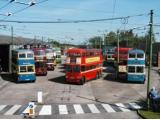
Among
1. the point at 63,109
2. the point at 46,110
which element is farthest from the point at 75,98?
the point at 46,110

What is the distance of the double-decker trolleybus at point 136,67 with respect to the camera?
53469mm

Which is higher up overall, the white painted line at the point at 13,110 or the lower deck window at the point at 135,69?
the lower deck window at the point at 135,69

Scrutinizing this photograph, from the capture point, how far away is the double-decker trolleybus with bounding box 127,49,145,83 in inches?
2105

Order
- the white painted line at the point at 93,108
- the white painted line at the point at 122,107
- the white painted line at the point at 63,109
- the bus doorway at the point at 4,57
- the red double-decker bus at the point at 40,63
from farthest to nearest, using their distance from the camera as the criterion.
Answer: the bus doorway at the point at 4,57 < the red double-decker bus at the point at 40,63 < the white painted line at the point at 122,107 < the white painted line at the point at 93,108 < the white painted line at the point at 63,109

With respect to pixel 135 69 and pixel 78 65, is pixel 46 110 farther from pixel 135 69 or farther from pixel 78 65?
pixel 135 69

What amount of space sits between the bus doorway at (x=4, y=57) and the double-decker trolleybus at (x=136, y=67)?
2504cm

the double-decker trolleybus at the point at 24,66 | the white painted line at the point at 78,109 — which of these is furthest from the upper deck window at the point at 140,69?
the white painted line at the point at 78,109

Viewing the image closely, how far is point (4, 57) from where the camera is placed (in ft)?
234

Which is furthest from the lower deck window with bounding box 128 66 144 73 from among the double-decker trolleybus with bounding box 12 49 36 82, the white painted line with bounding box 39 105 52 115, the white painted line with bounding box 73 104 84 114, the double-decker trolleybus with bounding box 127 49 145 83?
the white painted line with bounding box 39 105 52 115

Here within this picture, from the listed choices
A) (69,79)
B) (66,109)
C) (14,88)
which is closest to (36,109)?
(66,109)

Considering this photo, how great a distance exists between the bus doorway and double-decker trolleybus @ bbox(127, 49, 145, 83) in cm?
2504

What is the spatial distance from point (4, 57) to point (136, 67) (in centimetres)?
2757

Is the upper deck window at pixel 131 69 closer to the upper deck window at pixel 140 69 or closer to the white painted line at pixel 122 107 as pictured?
the upper deck window at pixel 140 69

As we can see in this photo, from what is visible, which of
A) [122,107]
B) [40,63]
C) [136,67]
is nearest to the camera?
[122,107]
